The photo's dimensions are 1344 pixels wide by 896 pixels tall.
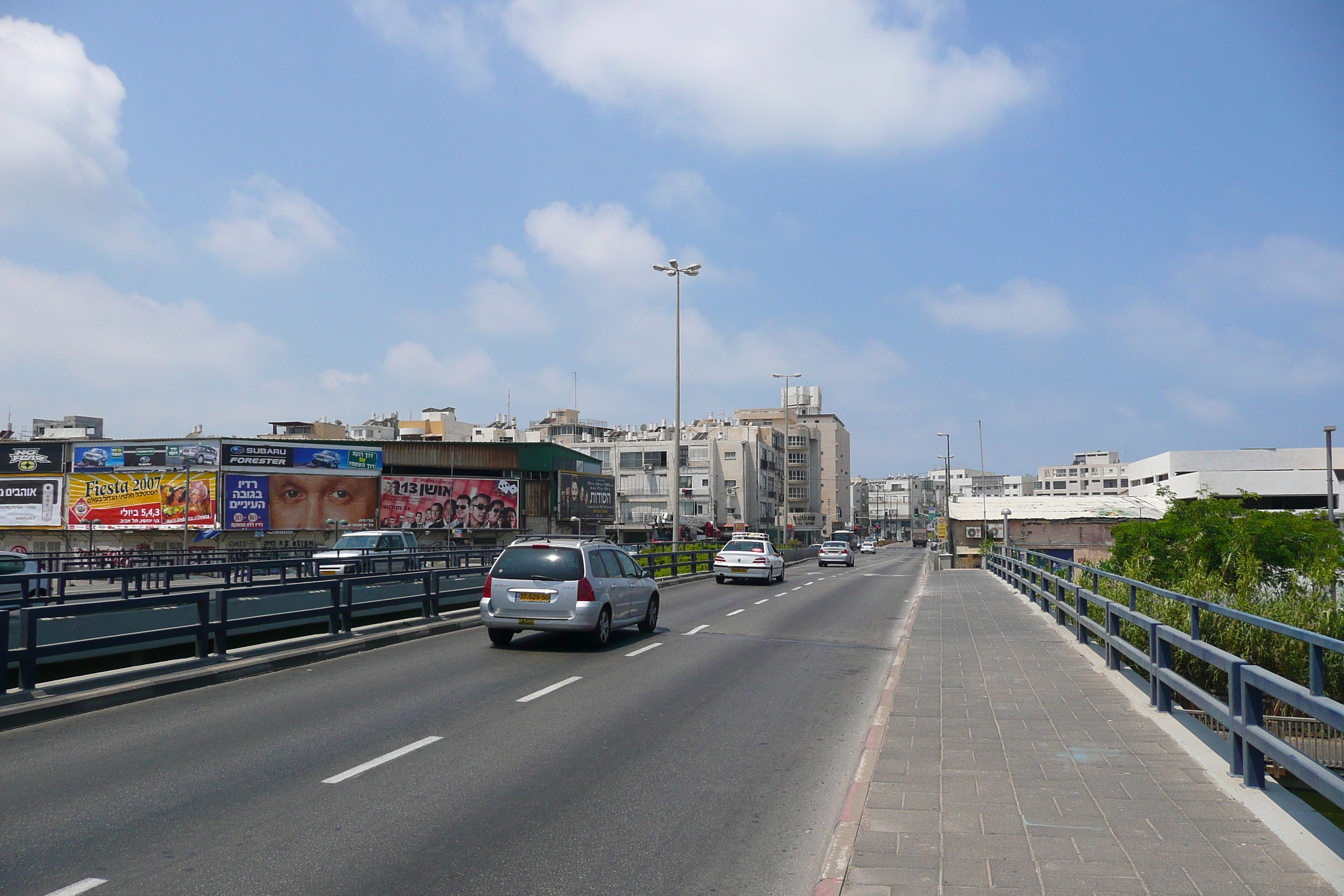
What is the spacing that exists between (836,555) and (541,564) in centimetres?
4285

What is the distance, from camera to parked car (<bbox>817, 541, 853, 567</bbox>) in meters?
56.3

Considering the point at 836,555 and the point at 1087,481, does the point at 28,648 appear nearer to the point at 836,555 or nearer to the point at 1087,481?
the point at 836,555

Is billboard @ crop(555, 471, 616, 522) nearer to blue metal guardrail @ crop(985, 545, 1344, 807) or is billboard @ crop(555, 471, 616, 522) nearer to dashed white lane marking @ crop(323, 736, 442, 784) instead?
blue metal guardrail @ crop(985, 545, 1344, 807)

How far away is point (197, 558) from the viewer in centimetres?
3859

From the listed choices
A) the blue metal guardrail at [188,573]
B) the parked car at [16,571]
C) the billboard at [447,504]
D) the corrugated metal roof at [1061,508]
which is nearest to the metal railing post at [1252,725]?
the blue metal guardrail at [188,573]

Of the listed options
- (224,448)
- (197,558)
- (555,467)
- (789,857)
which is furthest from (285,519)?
(789,857)

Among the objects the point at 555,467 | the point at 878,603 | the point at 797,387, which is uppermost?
the point at 797,387

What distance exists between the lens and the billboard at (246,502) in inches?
2378

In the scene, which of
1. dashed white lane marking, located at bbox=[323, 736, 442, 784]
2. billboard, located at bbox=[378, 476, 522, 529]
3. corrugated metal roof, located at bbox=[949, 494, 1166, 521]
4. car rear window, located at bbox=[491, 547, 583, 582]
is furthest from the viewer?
billboard, located at bbox=[378, 476, 522, 529]

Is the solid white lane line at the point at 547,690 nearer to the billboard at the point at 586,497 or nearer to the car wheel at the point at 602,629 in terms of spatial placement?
the car wheel at the point at 602,629

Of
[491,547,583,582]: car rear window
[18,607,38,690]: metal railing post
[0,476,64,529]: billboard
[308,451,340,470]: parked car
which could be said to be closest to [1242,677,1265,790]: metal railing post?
[491,547,583,582]: car rear window

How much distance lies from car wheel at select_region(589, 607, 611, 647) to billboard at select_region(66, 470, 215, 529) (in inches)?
2021

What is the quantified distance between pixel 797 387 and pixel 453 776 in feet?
493

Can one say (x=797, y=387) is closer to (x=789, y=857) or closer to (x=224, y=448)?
(x=224, y=448)
